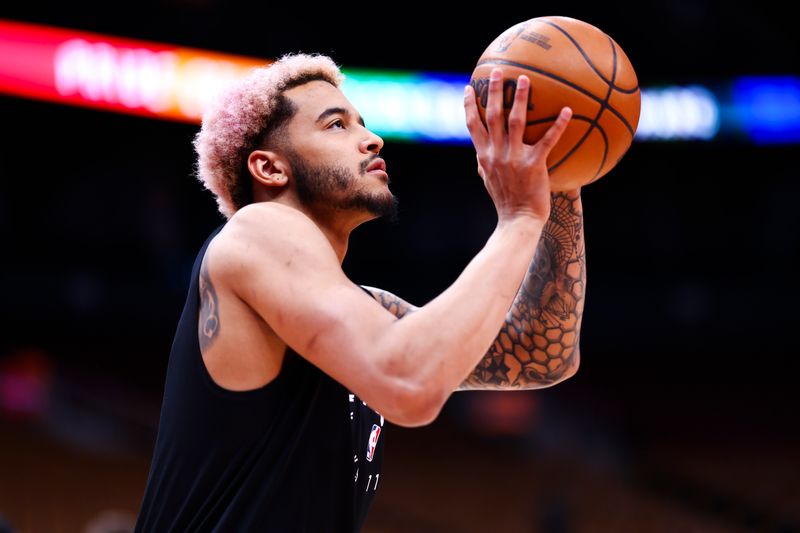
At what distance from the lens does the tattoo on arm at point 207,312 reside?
7.48ft

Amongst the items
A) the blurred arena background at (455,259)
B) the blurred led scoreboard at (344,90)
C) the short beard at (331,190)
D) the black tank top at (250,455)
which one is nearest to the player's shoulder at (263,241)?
the black tank top at (250,455)

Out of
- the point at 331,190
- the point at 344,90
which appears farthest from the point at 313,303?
the point at 344,90

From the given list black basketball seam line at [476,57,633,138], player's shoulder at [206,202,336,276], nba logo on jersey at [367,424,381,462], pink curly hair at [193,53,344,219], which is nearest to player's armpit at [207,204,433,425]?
player's shoulder at [206,202,336,276]

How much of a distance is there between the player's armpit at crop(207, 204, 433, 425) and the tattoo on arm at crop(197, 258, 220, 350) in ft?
0.15

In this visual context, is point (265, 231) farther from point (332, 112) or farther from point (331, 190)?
point (332, 112)

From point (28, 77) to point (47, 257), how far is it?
2.92 meters

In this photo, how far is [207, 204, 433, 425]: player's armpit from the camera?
6.63 ft

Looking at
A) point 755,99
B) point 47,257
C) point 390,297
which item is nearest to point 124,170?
point 47,257

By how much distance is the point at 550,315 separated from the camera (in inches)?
113

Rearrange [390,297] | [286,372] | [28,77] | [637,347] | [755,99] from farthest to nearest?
[637,347] → [755,99] → [28,77] → [390,297] → [286,372]

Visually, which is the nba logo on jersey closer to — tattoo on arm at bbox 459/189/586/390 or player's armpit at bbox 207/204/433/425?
tattoo on arm at bbox 459/189/586/390

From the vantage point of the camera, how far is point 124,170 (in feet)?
43.4

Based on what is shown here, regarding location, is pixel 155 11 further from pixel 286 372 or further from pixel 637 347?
pixel 286 372

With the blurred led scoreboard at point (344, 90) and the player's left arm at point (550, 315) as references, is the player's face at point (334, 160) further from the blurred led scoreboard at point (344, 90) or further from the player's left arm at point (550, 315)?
the blurred led scoreboard at point (344, 90)
